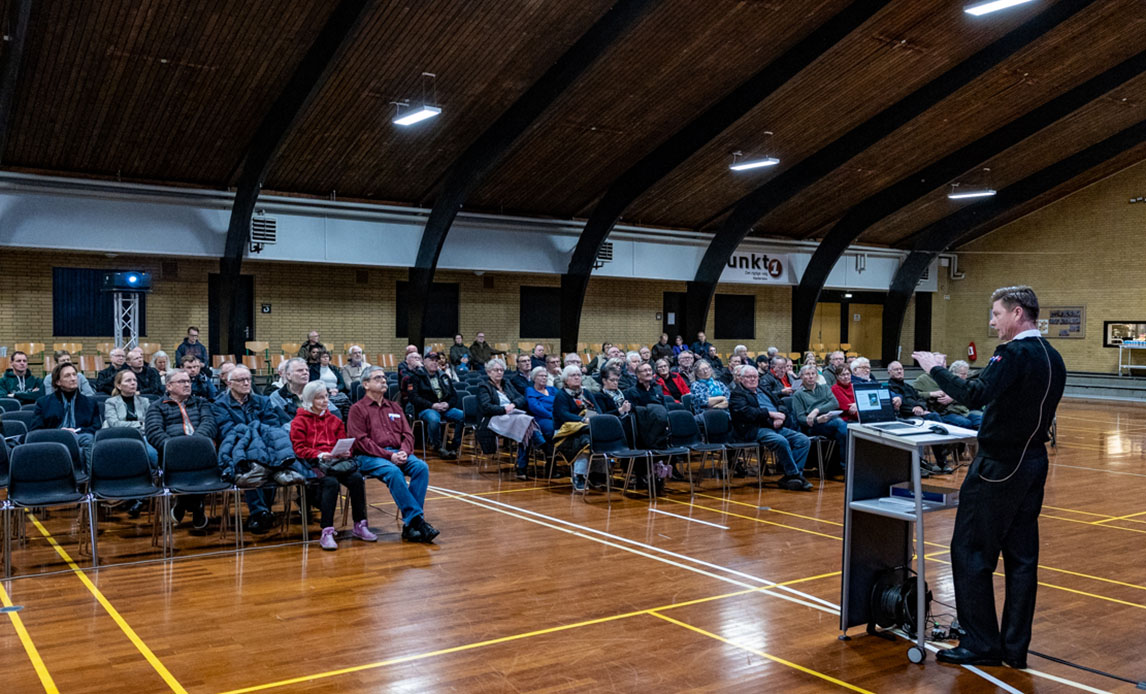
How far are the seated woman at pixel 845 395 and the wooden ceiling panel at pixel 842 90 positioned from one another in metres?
5.74

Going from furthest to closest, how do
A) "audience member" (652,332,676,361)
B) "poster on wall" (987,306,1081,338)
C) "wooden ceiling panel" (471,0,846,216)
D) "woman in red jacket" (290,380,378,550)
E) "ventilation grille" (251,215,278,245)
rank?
"poster on wall" (987,306,1081,338) < "audience member" (652,332,676,361) < "ventilation grille" (251,215,278,245) < "wooden ceiling panel" (471,0,846,216) < "woman in red jacket" (290,380,378,550)

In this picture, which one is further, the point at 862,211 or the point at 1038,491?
the point at 862,211

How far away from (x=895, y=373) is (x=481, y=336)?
8804 mm

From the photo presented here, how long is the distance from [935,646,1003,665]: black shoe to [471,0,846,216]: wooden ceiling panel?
9.77 meters

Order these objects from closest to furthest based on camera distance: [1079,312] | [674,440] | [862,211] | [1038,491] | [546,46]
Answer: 1. [1038,491]
2. [674,440]
3. [546,46]
4. [862,211]
5. [1079,312]

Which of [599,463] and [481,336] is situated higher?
[481,336]

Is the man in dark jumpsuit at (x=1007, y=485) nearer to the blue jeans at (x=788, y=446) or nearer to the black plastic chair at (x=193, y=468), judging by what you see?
the black plastic chair at (x=193, y=468)

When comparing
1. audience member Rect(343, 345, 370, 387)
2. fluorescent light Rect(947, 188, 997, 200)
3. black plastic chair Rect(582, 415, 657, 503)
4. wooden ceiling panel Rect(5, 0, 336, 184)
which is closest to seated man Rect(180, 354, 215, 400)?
audience member Rect(343, 345, 370, 387)

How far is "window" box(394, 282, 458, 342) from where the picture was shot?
18.7 m

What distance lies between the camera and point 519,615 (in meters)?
4.87

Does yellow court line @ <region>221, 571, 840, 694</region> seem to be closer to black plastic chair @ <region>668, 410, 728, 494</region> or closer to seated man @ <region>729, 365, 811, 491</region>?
black plastic chair @ <region>668, 410, 728, 494</region>

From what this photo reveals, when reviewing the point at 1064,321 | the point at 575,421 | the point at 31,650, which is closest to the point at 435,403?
the point at 575,421

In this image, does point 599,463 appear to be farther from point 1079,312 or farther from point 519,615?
point 1079,312

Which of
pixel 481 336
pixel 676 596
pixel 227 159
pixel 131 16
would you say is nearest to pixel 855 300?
pixel 481 336
